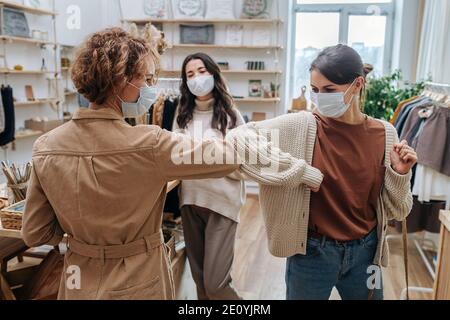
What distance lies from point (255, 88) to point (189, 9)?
4.19 feet

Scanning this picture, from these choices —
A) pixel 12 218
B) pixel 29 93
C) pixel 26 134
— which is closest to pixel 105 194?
pixel 12 218

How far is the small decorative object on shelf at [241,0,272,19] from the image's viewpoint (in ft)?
15.7

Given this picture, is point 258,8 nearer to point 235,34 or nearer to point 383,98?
point 235,34

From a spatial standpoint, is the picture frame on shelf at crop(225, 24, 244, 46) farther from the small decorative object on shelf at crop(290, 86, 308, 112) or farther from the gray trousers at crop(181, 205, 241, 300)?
the gray trousers at crop(181, 205, 241, 300)

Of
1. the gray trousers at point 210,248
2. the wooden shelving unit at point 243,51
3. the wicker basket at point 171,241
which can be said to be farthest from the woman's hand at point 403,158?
the wooden shelving unit at point 243,51

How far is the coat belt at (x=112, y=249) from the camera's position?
1.07 meters

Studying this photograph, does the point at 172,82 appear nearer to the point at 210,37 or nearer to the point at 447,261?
the point at 447,261

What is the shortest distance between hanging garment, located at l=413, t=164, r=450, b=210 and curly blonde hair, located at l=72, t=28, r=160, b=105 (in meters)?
2.23

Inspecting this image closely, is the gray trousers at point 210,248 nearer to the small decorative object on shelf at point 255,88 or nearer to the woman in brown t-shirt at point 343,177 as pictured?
the woman in brown t-shirt at point 343,177

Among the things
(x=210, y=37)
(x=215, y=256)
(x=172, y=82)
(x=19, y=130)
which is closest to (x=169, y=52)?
(x=210, y=37)

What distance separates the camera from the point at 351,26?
4859 millimetres

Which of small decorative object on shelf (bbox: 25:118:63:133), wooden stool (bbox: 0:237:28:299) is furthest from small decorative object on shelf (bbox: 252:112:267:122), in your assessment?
→ wooden stool (bbox: 0:237:28:299)
